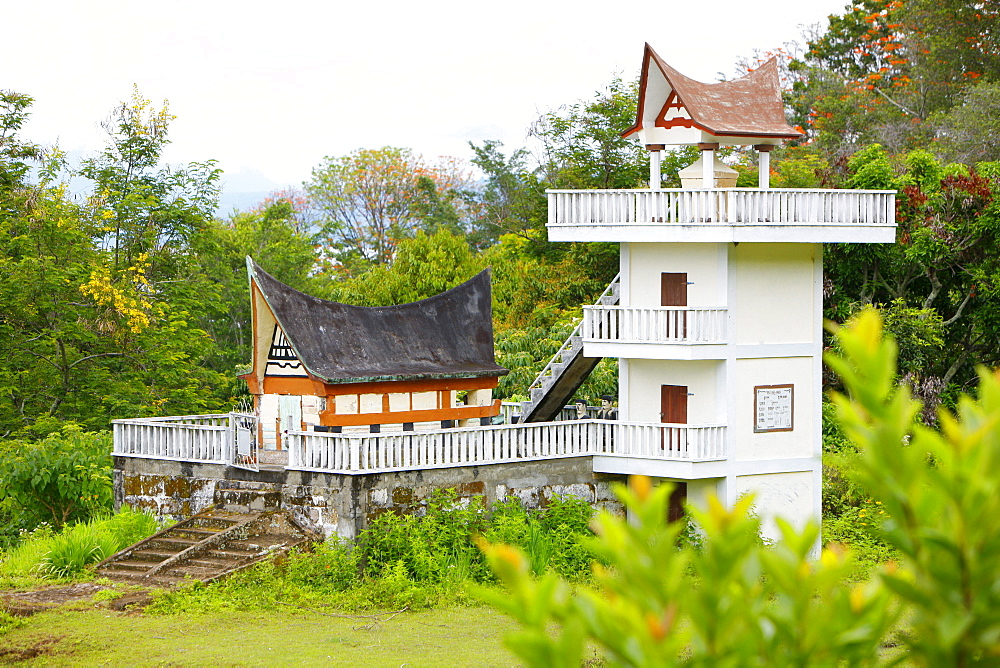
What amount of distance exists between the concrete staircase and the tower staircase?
208 inches

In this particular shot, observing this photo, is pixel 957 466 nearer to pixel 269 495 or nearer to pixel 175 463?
pixel 269 495

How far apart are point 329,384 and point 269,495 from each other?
6.88 feet

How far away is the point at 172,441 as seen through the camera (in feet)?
77.5

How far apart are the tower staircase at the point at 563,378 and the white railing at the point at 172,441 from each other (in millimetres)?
5616

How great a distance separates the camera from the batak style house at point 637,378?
21.6m

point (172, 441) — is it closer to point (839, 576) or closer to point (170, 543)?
point (170, 543)

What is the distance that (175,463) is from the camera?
23.5 metres

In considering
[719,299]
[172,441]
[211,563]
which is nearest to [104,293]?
[172,441]

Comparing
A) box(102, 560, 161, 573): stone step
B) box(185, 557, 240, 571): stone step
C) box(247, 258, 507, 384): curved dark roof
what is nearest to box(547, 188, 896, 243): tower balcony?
box(247, 258, 507, 384): curved dark roof

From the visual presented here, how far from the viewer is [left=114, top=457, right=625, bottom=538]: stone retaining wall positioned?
21.2 meters

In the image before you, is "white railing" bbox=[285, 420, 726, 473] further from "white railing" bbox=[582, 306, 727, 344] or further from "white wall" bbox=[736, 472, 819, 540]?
"white railing" bbox=[582, 306, 727, 344]

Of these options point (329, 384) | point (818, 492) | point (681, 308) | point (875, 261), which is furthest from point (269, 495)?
point (875, 261)

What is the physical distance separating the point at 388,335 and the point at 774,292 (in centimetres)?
695

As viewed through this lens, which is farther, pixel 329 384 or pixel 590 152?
pixel 590 152
